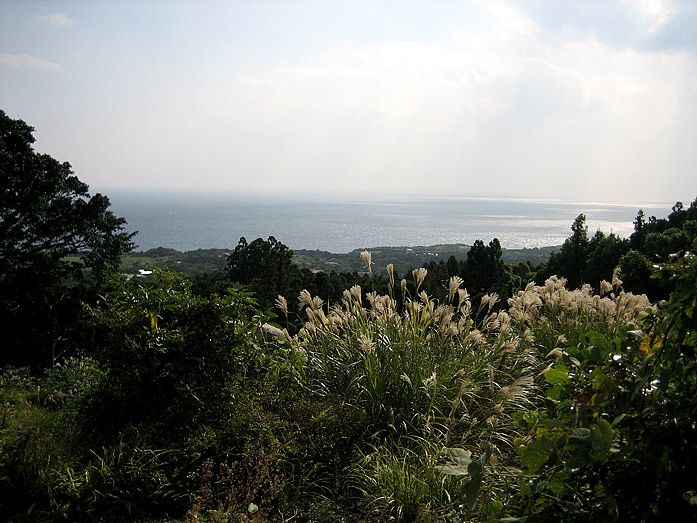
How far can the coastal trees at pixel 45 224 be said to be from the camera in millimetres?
12000

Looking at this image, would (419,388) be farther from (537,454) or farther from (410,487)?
(537,454)

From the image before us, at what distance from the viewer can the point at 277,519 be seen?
2531mm

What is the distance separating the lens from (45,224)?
13352 mm

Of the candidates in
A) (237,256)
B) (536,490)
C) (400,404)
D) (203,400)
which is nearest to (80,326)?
(237,256)

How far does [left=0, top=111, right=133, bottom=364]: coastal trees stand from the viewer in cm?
1200

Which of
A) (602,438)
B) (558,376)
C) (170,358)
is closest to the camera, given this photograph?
(602,438)

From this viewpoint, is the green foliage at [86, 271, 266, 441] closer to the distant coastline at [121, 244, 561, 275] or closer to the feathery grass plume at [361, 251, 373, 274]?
the feathery grass plume at [361, 251, 373, 274]

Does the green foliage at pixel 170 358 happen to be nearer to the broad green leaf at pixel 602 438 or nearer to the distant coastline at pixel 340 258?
the broad green leaf at pixel 602 438

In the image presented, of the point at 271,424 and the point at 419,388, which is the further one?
the point at 419,388

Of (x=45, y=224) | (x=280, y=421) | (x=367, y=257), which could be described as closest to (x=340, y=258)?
(x=45, y=224)

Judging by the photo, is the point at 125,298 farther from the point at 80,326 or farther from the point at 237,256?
the point at 237,256

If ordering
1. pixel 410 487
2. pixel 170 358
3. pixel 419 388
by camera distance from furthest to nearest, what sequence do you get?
pixel 419 388 → pixel 170 358 → pixel 410 487

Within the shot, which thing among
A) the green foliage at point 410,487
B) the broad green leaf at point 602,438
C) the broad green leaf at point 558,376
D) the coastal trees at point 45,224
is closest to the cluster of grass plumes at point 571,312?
the green foliage at point 410,487

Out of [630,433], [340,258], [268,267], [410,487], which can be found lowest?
[340,258]
